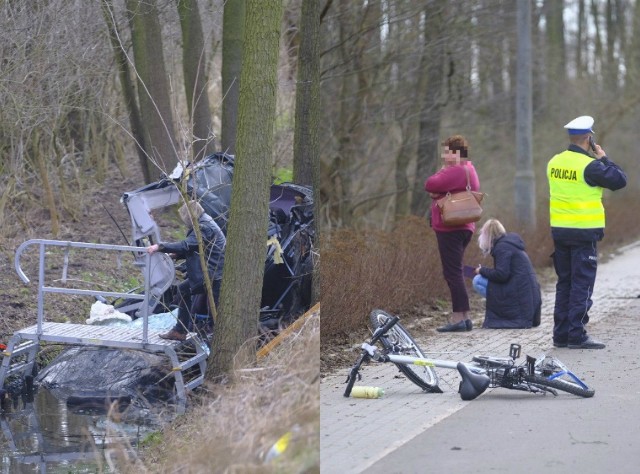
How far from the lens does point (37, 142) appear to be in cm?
1573

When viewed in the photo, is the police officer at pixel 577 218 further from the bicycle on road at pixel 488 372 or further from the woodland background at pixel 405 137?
the bicycle on road at pixel 488 372

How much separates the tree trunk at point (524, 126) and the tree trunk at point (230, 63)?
176 inches

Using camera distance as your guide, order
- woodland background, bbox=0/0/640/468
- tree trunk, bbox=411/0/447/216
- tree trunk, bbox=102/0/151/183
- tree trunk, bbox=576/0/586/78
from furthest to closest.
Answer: tree trunk, bbox=576/0/586/78 → tree trunk, bbox=411/0/447/216 → tree trunk, bbox=102/0/151/183 → woodland background, bbox=0/0/640/468

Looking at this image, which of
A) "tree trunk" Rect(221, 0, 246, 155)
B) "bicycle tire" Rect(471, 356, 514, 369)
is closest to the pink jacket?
"bicycle tire" Rect(471, 356, 514, 369)

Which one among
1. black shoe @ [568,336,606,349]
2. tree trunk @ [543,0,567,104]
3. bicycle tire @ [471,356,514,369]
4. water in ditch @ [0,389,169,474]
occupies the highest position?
tree trunk @ [543,0,567,104]

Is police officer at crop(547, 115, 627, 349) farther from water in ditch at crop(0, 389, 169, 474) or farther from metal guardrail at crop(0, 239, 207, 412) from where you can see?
water in ditch at crop(0, 389, 169, 474)

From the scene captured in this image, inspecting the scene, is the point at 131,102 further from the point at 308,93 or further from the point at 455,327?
the point at 455,327

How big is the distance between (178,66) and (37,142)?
401 centimetres

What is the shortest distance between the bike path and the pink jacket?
3.00ft

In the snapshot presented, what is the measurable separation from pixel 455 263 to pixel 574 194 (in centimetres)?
125

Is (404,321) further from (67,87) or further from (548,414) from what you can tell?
(67,87)

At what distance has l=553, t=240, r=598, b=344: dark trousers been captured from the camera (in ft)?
31.6

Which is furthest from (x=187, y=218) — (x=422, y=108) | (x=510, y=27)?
(x=510, y=27)

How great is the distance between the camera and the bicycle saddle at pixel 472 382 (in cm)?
738
